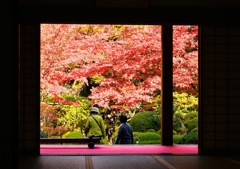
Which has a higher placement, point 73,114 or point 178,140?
point 73,114

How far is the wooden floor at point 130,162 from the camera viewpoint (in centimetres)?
539

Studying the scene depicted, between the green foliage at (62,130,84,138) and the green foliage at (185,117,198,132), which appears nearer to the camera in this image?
the green foliage at (62,130,84,138)

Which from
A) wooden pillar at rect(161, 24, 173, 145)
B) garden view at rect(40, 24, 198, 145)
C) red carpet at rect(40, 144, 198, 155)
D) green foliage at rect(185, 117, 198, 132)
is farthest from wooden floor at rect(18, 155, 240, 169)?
green foliage at rect(185, 117, 198, 132)

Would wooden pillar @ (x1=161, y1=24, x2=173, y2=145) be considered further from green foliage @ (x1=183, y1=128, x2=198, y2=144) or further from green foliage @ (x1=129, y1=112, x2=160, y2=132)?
green foliage @ (x1=129, y1=112, x2=160, y2=132)

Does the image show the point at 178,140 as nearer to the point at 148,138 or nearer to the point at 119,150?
the point at 148,138

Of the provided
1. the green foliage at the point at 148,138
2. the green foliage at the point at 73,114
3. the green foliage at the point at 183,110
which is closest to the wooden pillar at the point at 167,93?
the green foliage at the point at 148,138

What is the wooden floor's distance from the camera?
17.7ft

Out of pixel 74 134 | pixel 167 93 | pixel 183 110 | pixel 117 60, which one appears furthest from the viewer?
pixel 183 110

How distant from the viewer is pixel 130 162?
18.9 ft

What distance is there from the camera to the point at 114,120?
35.1 ft

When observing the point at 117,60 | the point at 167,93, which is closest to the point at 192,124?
the point at 117,60

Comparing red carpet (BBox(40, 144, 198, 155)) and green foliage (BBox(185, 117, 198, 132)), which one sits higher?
green foliage (BBox(185, 117, 198, 132))
